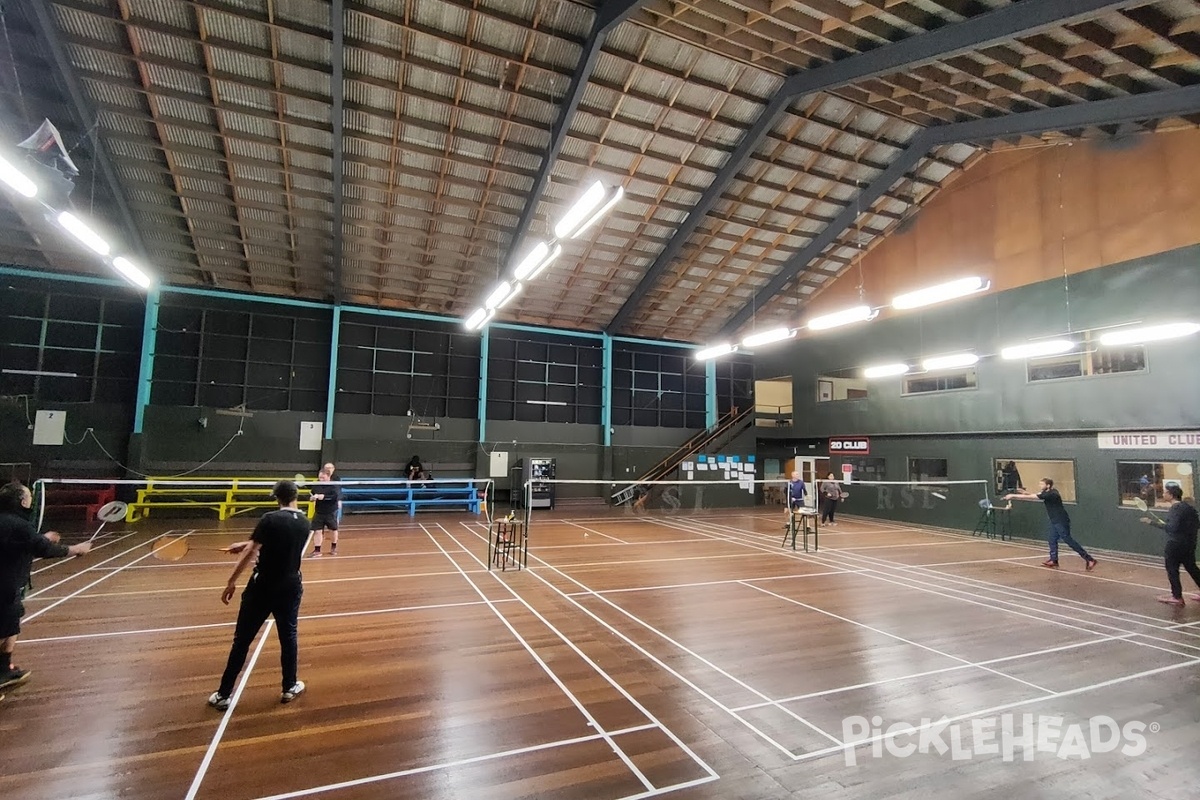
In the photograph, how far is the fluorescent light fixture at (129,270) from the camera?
427 inches

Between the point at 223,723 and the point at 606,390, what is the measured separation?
63.5 ft

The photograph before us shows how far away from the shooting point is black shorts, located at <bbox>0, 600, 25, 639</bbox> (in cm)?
437

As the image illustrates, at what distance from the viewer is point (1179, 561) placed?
7582 millimetres

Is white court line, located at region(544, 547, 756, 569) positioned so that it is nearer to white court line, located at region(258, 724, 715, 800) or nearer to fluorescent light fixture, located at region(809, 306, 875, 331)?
fluorescent light fixture, located at region(809, 306, 875, 331)

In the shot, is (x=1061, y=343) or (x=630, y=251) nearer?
(x=1061, y=343)

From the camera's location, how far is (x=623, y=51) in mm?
11977

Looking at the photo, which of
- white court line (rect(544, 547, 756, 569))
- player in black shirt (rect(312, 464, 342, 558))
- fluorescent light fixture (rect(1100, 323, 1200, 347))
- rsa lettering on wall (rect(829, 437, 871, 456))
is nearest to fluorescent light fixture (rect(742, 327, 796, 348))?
white court line (rect(544, 547, 756, 569))

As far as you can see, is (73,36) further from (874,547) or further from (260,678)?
(874,547)

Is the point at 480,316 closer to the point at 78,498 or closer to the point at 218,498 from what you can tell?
the point at 218,498

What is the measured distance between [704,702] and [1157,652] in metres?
5.33

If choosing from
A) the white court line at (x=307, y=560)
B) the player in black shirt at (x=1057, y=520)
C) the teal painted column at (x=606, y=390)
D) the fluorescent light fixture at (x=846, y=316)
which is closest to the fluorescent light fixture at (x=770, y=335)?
the fluorescent light fixture at (x=846, y=316)

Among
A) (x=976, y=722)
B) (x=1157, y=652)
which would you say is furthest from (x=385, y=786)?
(x=1157, y=652)

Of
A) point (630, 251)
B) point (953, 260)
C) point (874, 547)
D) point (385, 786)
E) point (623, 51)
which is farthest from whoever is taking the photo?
point (630, 251)
